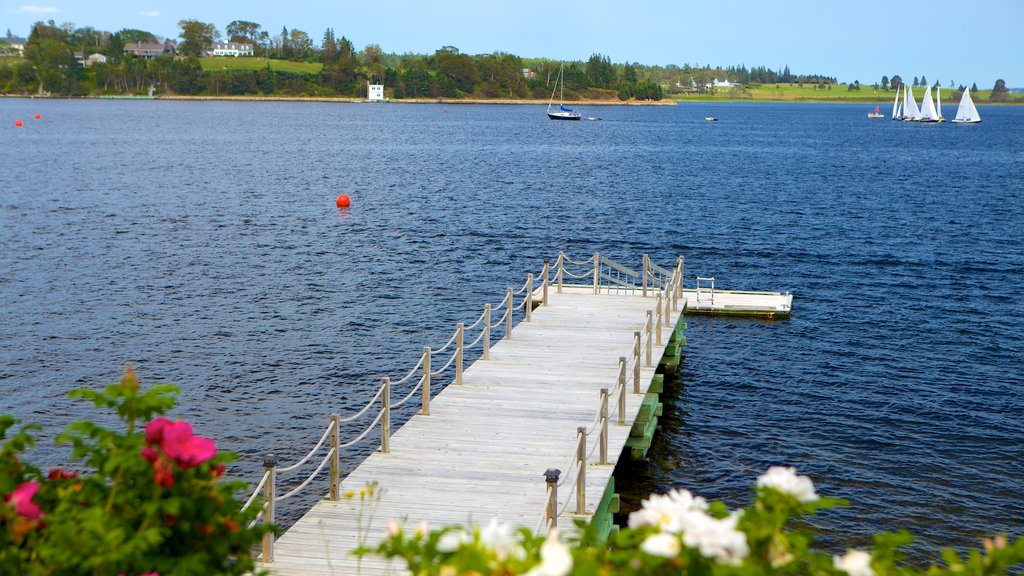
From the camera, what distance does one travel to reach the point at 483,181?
261 ft

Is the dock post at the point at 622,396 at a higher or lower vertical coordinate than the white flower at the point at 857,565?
lower

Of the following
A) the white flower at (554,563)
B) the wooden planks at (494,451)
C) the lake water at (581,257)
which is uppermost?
the white flower at (554,563)

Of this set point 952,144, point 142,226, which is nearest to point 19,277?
point 142,226

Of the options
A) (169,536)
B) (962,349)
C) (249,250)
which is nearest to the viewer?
(169,536)

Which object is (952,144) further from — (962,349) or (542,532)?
(542,532)

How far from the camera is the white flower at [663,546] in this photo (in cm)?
437

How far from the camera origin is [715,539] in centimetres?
434

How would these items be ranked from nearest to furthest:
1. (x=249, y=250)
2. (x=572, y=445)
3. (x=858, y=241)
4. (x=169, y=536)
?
(x=169, y=536), (x=572, y=445), (x=249, y=250), (x=858, y=241)

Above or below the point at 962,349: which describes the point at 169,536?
above

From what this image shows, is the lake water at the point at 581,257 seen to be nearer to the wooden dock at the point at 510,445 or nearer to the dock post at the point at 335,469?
the wooden dock at the point at 510,445

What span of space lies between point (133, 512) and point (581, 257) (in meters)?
40.1

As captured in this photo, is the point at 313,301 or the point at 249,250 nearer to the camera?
the point at 313,301

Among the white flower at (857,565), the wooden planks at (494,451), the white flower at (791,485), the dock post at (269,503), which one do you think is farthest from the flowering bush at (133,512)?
the dock post at (269,503)

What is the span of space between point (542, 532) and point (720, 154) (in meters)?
109
